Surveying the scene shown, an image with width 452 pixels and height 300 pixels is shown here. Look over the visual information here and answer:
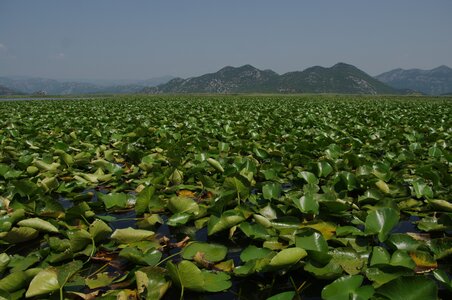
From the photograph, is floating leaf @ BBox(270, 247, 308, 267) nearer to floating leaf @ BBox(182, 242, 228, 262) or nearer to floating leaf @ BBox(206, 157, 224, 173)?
floating leaf @ BBox(182, 242, 228, 262)

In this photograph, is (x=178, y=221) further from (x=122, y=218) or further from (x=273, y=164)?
(x=273, y=164)

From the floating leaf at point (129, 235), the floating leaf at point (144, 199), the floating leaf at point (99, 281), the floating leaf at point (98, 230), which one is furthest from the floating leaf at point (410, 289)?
the floating leaf at point (144, 199)

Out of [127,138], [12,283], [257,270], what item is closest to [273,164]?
[257,270]

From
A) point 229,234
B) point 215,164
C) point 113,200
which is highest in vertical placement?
point 215,164

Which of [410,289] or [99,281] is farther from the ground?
[410,289]

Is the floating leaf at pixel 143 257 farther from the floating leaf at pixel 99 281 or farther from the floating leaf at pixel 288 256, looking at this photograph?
the floating leaf at pixel 288 256

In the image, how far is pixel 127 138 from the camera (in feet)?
21.5

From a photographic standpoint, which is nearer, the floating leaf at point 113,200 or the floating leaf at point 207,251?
the floating leaf at point 207,251

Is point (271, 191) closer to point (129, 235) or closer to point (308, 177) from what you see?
point (308, 177)

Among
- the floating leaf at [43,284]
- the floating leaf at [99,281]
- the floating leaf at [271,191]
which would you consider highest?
the floating leaf at [271,191]

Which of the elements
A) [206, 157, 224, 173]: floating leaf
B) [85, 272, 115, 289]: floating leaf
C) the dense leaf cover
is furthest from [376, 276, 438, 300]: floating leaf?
[206, 157, 224, 173]: floating leaf

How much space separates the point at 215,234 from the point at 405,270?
1277mm

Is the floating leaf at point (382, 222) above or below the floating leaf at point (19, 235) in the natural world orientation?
above

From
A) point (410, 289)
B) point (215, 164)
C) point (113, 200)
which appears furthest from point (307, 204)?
point (113, 200)
